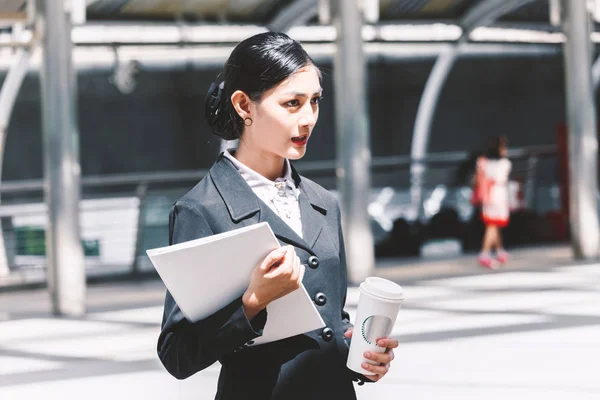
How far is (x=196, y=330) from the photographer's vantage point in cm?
191

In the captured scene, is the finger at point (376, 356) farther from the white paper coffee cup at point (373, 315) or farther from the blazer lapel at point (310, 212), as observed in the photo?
the blazer lapel at point (310, 212)

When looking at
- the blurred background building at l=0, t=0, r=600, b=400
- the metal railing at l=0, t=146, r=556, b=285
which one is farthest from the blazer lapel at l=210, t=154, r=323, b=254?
the metal railing at l=0, t=146, r=556, b=285

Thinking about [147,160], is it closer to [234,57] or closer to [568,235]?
[568,235]

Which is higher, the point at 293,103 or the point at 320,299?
the point at 293,103

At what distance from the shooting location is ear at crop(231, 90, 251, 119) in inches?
80.5

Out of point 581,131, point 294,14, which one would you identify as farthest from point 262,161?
point 294,14

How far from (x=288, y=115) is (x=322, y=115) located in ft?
72.9

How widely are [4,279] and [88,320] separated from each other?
13.2 feet

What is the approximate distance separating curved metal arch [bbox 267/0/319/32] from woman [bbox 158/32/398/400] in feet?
42.4

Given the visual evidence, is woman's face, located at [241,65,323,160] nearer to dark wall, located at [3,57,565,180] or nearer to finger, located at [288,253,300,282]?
finger, located at [288,253,300,282]

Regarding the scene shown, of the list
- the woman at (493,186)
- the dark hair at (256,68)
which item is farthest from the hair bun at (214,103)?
the woman at (493,186)

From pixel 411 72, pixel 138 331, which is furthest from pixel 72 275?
pixel 411 72

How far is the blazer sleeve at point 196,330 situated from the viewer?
1871 millimetres

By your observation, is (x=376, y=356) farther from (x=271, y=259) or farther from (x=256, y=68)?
(x=256, y=68)
